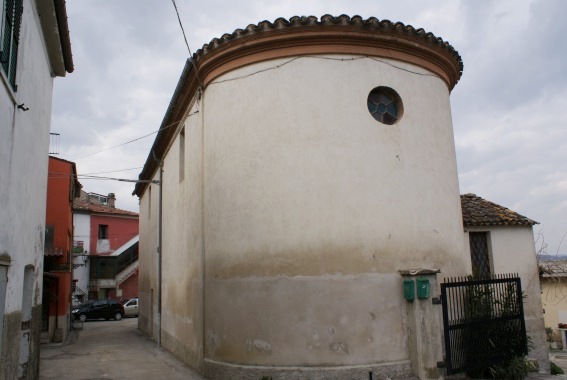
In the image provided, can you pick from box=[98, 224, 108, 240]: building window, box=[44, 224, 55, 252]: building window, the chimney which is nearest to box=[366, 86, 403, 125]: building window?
box=[44, 224, 55, 252]: building window

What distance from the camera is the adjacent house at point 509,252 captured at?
12750 mm

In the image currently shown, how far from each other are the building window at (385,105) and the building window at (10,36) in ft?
19.4

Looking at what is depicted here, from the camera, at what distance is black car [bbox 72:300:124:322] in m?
30.4

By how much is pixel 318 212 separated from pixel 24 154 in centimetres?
475

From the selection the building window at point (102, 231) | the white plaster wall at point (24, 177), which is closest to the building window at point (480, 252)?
the white plaster wall at point (24, 177)

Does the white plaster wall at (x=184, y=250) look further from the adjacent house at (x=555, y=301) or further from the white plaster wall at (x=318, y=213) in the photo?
the adjacent house at (x=555, y=301)

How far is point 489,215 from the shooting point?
13164 mm

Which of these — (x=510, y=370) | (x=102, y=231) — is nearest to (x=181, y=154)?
(x=510, y=370)

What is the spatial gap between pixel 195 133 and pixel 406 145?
4.73m

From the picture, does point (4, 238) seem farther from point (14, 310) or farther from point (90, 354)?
point (90, 354)

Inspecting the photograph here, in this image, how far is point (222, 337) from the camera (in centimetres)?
922

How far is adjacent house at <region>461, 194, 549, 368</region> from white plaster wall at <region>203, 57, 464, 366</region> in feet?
10.3

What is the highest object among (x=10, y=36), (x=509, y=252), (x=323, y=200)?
(x=10, y=36)

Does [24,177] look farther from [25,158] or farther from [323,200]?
[323,200]
